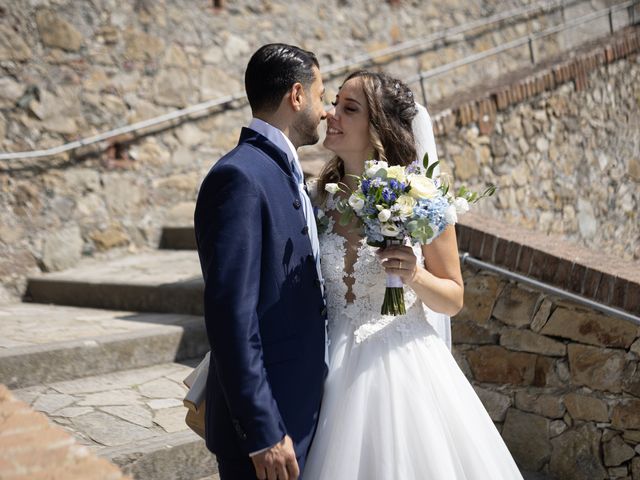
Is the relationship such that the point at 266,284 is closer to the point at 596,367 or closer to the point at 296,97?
the point at 296,97

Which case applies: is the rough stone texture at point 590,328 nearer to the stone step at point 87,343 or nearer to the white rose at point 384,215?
the white rose at point 384,215

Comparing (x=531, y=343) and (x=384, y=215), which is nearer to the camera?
(x=384, y=215)

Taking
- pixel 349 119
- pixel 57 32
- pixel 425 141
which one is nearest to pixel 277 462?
pixel 349 119

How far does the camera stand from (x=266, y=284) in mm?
2193

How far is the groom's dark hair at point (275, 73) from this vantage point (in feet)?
7.52

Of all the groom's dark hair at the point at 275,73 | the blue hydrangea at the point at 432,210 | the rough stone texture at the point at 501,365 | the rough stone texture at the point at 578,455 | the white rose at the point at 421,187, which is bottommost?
the rough stone texture at the point at 578,455

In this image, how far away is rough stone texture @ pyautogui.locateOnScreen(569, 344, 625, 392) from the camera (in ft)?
11.5

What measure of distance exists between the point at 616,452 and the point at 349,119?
7.00 feet

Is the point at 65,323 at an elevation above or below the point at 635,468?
above

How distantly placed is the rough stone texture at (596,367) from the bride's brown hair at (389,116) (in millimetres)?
1544

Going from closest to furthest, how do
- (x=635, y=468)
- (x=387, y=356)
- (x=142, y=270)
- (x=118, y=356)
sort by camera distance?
1. (x=387, y=356)
2. (x=635, y=468)
3. (x=118, y=356)
4. (x=142, y=270)

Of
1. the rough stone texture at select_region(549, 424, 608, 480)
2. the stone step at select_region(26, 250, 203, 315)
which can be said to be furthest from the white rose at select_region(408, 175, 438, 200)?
the stone step at select_region(26, 250, 203, 315)

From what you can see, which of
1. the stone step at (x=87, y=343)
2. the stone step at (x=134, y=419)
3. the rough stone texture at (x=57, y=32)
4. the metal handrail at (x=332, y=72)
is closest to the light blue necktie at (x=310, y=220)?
the stone step at (x=134, y=419)

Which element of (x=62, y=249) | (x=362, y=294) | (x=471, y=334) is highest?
(x=362, y=294)
